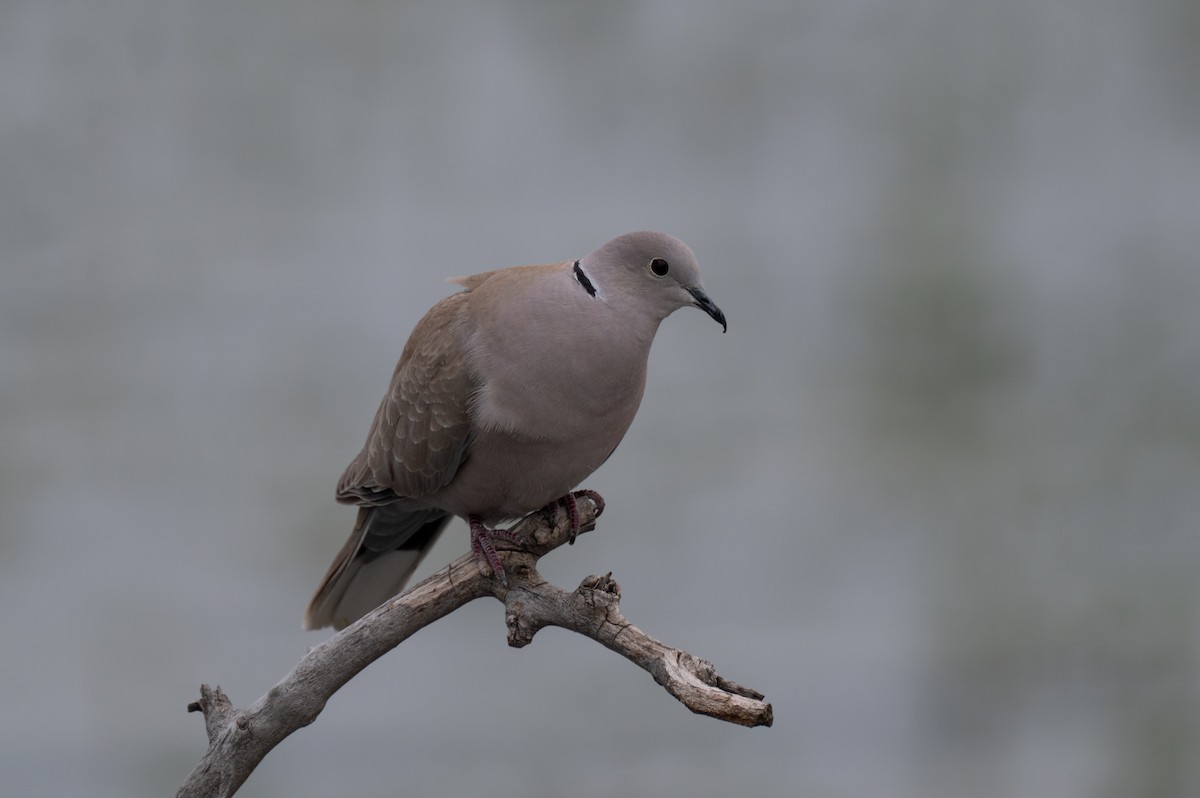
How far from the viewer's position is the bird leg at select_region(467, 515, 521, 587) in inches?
63.9

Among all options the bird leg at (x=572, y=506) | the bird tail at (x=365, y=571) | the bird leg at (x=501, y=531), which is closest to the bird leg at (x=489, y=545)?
the bird leg at (x=501, y=531)

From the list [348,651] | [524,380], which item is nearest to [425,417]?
[524,380]

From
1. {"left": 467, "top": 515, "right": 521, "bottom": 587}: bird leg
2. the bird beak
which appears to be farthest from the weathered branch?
the bird beak

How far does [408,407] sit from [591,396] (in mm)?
355

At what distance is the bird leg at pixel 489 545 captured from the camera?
1623mm

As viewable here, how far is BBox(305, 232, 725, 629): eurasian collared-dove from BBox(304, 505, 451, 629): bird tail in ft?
0.58

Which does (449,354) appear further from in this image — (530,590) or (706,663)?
(706,663)

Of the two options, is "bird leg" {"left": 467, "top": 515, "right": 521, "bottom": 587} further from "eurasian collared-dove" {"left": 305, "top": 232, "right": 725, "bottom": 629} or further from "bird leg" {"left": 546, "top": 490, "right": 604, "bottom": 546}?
"bird leg" {"left": 546, "top": 490, "right": 604, "bottom": 546}

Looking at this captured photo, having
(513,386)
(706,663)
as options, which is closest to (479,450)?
(513,386)

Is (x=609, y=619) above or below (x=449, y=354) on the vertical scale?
below

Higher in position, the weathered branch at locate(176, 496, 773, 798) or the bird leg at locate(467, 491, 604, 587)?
the bird leg at locate(467, 491, 604, 587)

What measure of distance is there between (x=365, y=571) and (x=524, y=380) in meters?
0.63

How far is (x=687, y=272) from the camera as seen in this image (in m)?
1.69

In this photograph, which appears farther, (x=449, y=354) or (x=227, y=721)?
(x=449, y=354)
